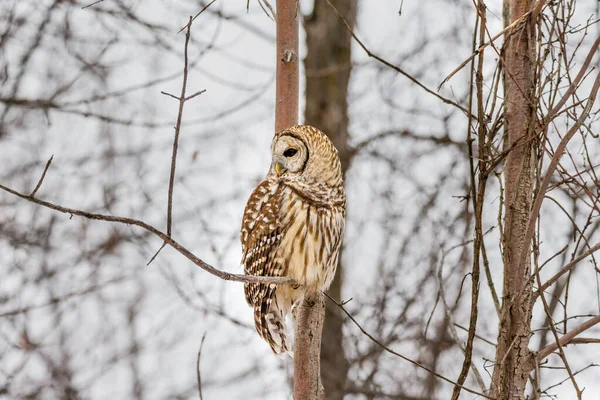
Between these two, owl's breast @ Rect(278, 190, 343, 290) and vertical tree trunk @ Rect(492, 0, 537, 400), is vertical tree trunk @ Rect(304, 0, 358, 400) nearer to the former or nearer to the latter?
owl's breast @ Rect(278, 190, 343, 290)

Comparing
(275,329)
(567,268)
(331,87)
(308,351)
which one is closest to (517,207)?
(567,268)

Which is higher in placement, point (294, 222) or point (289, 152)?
point (289, 152)

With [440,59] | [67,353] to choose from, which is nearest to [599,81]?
[440,59]

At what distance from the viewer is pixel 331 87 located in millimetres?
7684

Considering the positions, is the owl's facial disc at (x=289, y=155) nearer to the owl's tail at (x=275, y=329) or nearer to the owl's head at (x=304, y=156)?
the owl's head at (x=304, y=156)

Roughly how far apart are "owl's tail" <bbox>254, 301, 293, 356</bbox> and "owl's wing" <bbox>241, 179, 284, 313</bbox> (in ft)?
0.27

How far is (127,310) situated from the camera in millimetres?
8867

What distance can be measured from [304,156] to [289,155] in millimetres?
72

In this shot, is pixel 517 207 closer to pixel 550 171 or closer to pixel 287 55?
pixel 550 171

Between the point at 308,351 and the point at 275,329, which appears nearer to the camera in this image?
the point at 308,351

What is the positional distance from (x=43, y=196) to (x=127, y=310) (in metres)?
2.51

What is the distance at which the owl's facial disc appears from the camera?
3539 mm

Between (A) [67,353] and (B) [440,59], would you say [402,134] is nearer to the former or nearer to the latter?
(B) [440,59]

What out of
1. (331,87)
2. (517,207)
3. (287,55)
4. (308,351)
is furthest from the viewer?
(331,87)
